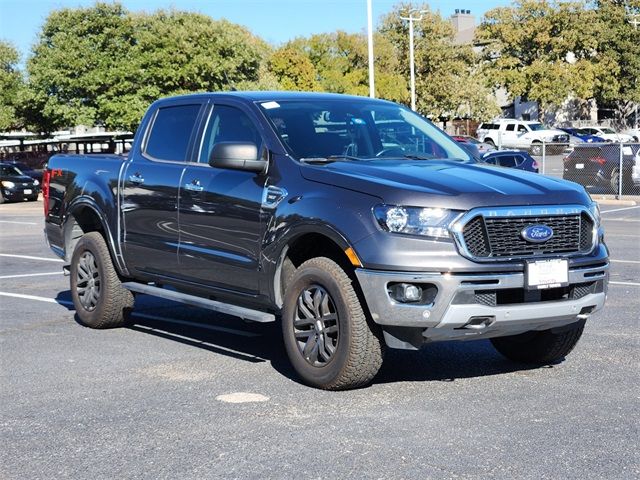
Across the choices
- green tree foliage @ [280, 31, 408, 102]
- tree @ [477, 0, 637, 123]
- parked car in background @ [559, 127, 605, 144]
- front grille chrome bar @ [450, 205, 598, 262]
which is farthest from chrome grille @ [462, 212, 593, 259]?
tree @ [477, 0, 637, 123]

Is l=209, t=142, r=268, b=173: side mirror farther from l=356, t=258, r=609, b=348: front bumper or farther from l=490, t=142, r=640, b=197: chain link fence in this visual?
l=490, t=142, r=640, b=197: chain link fence

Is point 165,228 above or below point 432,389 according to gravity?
above

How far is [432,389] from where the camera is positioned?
6.35m

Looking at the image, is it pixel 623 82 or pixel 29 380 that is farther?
pixel 623 82

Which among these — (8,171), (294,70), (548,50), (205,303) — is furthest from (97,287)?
(548,50)

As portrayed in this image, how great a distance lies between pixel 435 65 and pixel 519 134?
14.4 metres

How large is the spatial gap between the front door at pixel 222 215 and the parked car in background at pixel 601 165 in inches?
812

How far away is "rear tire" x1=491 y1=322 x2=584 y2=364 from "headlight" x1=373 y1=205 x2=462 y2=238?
1402mm

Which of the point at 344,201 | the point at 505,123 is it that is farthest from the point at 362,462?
the point at 505,123

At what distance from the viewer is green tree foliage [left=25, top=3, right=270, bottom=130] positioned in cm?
5025

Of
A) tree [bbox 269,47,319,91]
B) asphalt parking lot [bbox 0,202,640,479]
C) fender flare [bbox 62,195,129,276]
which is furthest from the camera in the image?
tree [bbox 269,47,319,91]

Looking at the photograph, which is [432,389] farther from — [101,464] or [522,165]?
[522,165]

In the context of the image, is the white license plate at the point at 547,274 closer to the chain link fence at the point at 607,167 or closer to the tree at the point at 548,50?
the chain link fence at the point at 607,167

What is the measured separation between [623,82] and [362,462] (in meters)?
71.6
